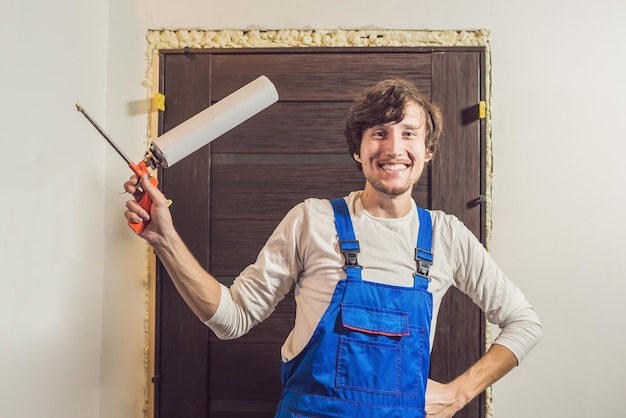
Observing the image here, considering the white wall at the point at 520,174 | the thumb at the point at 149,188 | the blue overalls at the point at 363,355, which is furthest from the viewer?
the white wall at the point at 520,174

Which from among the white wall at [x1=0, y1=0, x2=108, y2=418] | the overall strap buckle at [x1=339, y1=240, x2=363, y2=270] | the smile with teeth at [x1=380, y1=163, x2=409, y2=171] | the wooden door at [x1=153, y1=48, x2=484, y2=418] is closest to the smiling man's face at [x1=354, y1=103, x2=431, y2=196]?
the smile with teeth at [x1=380, y1=163, x2=409, y2=171]

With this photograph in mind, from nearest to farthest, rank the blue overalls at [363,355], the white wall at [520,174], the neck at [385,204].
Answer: the blue overalls at [363,355] → the neck at [385,204] → the white wall at [520,174]

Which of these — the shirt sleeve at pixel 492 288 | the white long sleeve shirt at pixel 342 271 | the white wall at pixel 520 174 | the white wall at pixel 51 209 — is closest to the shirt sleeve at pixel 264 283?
the white long sleeve shirt at pixel 342 271

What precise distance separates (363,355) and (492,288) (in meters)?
0.39

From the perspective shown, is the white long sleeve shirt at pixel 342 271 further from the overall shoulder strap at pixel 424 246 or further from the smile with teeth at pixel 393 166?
the smile with teeth at pixel 393 166

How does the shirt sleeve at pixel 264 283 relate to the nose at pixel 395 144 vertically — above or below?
below

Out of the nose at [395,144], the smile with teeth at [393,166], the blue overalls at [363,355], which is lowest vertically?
the blue overalls at [363,355]

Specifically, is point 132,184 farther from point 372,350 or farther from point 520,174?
point 520,174

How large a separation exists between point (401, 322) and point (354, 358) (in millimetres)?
133

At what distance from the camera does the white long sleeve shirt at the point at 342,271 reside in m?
1.13

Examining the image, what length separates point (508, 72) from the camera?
5.23ft

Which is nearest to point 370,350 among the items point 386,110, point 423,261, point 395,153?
point 423,261

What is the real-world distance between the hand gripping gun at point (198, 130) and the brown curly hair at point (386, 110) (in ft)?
0.80

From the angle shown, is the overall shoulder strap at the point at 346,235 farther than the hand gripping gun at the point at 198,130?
Yes
